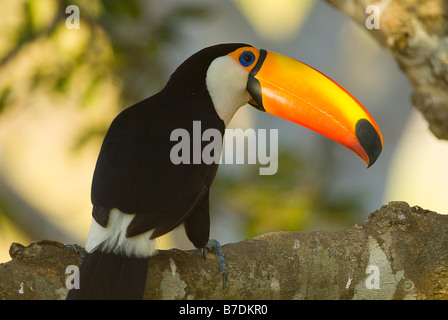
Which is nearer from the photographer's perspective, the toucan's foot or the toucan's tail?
the toucan's tail

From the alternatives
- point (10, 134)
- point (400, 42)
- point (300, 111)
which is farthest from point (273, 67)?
point (10, 134)

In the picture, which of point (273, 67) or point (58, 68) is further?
point (58, 68)

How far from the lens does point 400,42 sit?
2832 mm

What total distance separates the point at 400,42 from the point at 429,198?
14.1ft

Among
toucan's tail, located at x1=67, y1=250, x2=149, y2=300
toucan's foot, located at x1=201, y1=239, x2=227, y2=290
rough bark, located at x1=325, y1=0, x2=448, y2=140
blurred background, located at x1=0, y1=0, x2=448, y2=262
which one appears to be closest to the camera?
toucan's tail, located at x1=67, y1=250, x2=149, y2=300

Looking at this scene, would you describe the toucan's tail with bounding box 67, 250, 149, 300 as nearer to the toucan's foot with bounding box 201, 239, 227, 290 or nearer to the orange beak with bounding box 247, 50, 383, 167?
the toucan's foot with bounding box 201, 239, 227, 290

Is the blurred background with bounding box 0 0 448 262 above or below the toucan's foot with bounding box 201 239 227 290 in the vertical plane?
above

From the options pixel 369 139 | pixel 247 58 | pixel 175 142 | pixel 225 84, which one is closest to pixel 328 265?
pixel 369 139

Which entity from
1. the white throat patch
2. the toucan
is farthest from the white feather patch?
the white throat patch

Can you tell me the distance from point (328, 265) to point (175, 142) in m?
0.77

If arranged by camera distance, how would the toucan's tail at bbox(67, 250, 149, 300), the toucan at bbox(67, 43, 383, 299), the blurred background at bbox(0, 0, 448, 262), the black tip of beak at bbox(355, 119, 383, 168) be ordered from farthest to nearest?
1. the blurred background at bbox(0, 0, 448, 262)
2. the black tip of beak at bbox(355, 119, 383, 168)
3. the toucan at bbox(67, 43, 383, 299)
4. the toucan's tail at bbox(67, 250, 149, 300)

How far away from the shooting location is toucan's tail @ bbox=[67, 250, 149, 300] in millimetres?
2219

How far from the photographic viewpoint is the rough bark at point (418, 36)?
9.10ft
